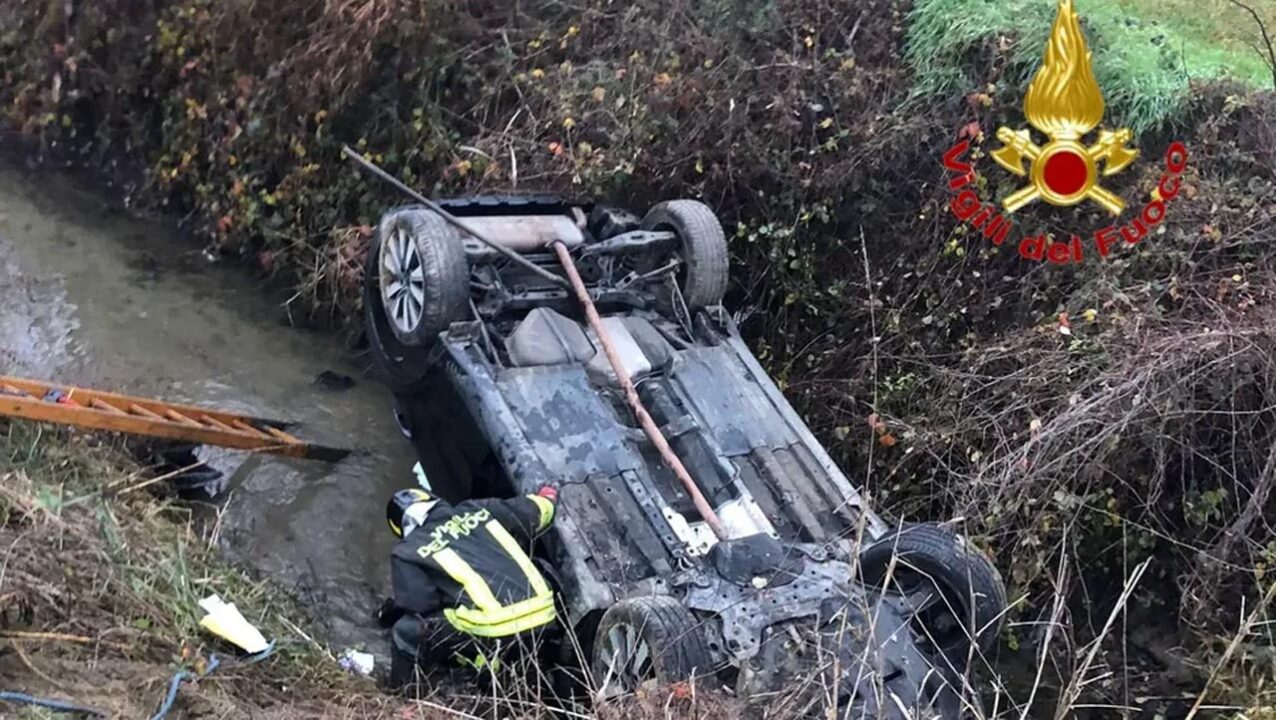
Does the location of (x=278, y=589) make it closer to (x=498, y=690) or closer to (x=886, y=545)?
(x=498, y=690)

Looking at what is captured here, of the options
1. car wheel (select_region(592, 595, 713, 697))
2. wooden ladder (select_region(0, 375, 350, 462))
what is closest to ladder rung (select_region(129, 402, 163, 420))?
wooden ladder (select_region(0, 375, 350, 462))

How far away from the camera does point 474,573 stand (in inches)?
139

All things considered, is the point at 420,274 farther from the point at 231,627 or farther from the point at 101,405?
the point at 231,627

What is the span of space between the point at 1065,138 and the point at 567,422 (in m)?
2.76

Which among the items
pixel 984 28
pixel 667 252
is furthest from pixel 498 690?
pixel 984 28

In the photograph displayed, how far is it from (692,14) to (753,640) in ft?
13.8

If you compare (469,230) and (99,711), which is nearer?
(99,711)

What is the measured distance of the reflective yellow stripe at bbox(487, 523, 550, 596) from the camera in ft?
11.8

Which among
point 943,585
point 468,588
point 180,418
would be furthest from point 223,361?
point 943,585

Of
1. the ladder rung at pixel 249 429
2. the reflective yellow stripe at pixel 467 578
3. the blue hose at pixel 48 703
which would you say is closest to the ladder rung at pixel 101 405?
the ladder rung at pixel 249 429

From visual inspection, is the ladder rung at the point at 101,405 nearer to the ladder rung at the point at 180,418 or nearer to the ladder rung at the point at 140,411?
the ladder rung at the point at 140,411

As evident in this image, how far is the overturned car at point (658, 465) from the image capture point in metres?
3.36

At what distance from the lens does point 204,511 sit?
529 cm

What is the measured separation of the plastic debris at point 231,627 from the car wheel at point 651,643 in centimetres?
126
